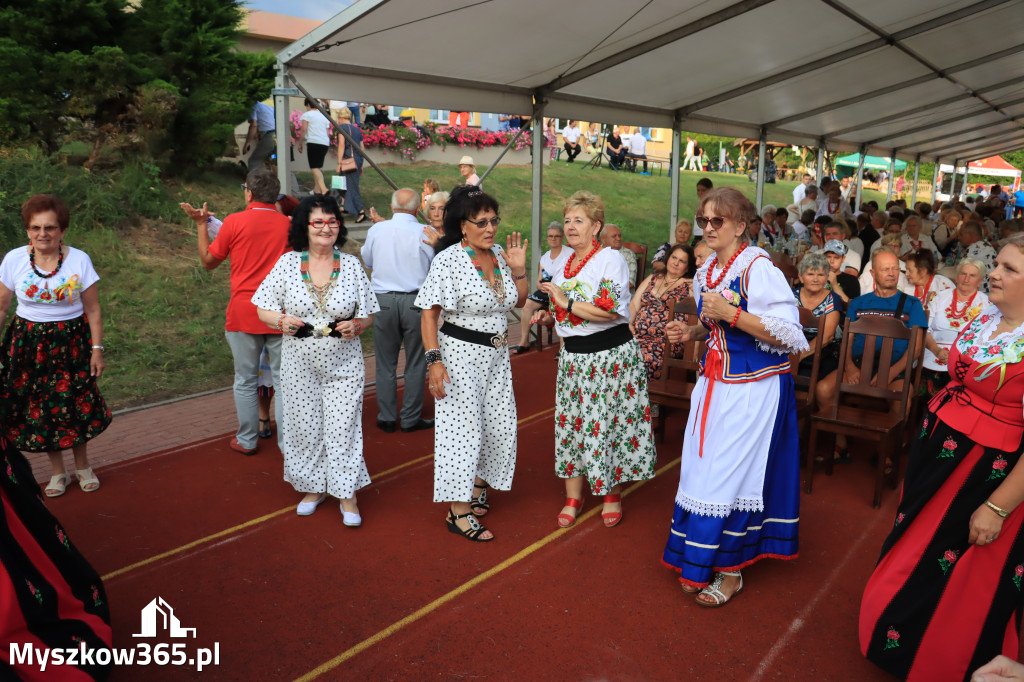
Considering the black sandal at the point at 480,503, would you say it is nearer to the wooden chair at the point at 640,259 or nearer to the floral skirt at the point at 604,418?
the floral skirt at the point at 604,418

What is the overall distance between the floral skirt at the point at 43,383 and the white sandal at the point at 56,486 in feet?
0.99

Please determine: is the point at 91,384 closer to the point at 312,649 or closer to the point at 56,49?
the point at 312,649

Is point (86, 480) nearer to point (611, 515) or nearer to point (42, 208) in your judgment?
point (42, 208)

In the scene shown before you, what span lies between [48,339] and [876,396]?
17.0ft

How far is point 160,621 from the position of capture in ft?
10.9

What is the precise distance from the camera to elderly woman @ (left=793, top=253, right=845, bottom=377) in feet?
17.1

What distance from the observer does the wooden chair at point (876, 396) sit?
15.0 feet

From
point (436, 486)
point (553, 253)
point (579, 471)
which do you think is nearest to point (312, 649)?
point (436, 486)

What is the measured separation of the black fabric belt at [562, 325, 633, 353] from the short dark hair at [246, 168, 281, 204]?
2.41m

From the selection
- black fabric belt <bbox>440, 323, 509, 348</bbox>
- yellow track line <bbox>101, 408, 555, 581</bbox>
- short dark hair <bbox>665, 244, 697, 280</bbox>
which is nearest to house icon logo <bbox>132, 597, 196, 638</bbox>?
yellow track line <bbox>101, 408, 555, 581</bbox>

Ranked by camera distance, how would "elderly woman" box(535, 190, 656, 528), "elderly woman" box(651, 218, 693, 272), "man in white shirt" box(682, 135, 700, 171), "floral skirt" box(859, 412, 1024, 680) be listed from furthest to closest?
"man in white shirt" box(682, 135, 700, 171) → "elderly woman" box(651, 218, 693, 272) → "elderly woman" box(535, 190, 656, 528) → "floral skirt" box(859, 412, 1024, 680)

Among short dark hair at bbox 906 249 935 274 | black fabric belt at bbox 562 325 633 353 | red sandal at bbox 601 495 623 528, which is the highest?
short dark hair at bbox 906 249 935 274

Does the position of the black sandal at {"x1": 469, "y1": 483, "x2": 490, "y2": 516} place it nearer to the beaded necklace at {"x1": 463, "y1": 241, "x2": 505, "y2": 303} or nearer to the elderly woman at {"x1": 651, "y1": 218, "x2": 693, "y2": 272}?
the beaded necklace at {"x1": 463, "y1": 241, "x2": 505, "y2": 303}

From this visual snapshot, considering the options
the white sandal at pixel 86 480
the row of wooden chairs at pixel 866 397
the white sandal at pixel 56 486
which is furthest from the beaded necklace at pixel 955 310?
the white sandal at pixel 56 486
